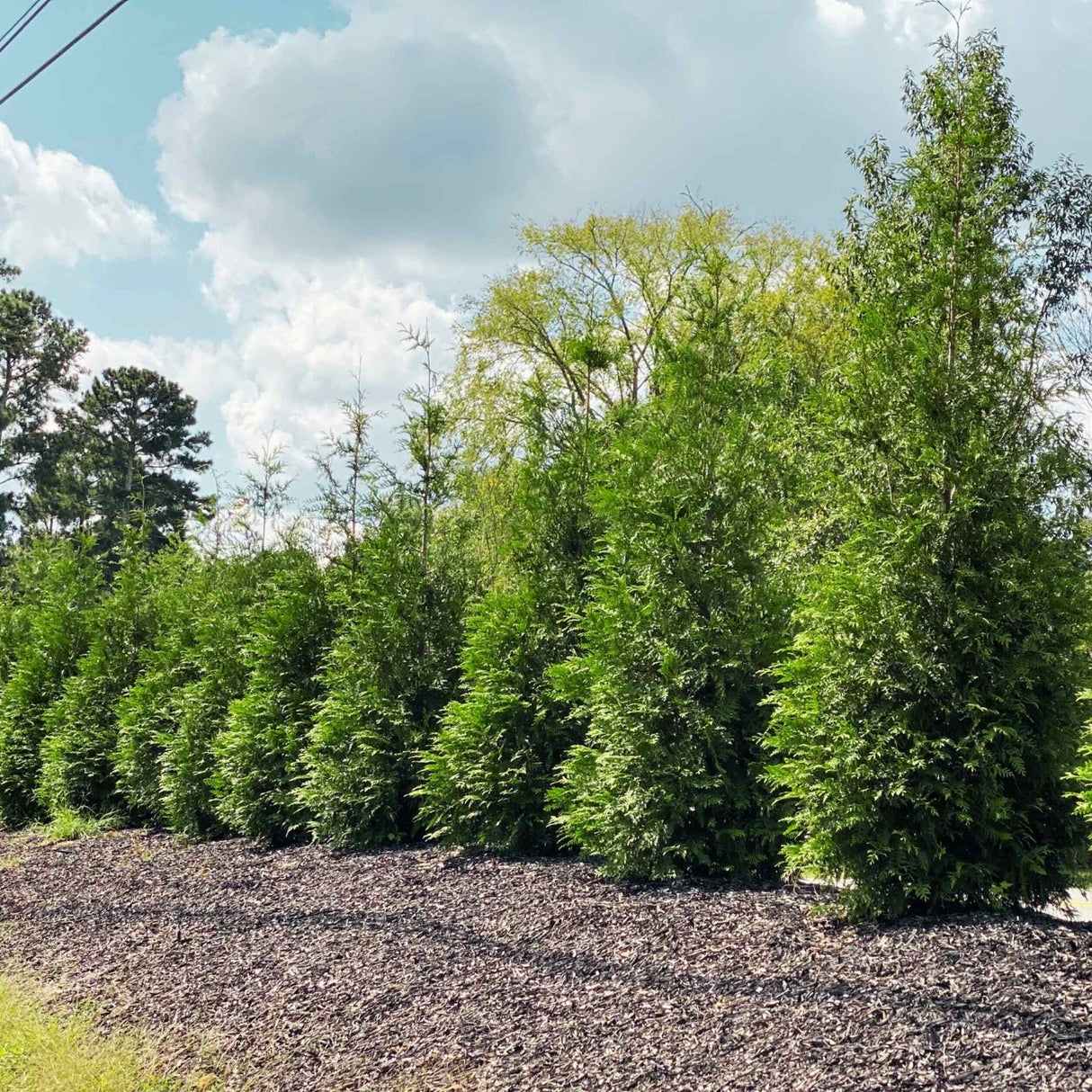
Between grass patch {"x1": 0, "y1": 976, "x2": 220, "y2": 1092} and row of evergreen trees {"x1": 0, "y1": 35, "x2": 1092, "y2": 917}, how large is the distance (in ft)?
9.23

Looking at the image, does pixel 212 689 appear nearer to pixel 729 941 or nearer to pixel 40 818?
pixel 40 818

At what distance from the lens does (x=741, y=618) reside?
6.24 m

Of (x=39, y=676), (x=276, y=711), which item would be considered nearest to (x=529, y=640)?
(x=276, y=711)

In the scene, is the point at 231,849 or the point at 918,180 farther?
the point at 231,849

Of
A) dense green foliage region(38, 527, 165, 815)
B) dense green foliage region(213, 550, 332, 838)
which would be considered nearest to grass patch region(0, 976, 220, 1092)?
dense green foliage region(213, 550, 332, 838)

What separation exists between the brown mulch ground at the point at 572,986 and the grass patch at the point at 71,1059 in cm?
23

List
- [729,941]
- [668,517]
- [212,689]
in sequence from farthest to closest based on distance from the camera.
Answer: [212,689] → [668,517] → [729,941]

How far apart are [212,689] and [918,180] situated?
25.9ft

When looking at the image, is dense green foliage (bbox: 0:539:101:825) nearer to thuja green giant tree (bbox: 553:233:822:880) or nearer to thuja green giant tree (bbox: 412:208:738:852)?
thuja green giant tree (bbox: 412:208:738:852)

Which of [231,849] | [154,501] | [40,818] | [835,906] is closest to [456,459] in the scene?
[231,849]

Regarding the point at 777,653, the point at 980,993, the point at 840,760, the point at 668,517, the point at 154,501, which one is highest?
the point at 154,501

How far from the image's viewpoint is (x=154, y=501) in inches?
1233

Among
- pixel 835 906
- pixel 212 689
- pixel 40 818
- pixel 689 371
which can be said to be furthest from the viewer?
pixel 40 818

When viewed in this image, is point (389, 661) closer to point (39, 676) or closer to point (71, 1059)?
point (71, 1059)
